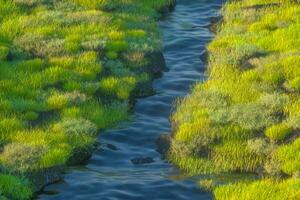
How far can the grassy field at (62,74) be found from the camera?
19.3 meters

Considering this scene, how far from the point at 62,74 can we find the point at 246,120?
677cm

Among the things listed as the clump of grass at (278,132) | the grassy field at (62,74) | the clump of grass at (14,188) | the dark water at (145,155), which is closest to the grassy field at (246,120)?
the clump of grass at (278,132)

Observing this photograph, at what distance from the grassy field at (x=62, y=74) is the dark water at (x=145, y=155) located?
0.53 m

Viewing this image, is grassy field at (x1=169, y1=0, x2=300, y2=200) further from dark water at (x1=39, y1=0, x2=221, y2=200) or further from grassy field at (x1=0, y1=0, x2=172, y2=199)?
grassy field at (x1=0, y1=0, x2=172, y2=199)

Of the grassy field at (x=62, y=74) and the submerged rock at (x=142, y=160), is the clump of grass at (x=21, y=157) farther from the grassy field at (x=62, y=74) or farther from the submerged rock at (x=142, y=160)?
the submerged rock at (x=142, y=160)

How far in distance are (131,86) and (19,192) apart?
24.4ft

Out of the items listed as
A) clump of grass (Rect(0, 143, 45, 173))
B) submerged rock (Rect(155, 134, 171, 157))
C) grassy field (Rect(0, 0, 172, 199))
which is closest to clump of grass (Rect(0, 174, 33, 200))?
grassy field (Rect(0, 0, 172, 199))

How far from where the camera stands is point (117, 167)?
774 inches

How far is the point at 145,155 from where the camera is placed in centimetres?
2030

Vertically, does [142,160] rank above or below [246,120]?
below

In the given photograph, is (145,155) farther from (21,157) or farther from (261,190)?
(261,190)

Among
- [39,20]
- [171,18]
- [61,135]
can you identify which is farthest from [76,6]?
[61,135]

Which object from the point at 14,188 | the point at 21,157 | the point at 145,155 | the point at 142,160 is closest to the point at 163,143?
the point at 145,155

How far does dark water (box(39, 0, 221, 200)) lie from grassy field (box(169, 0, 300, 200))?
0.59 m
